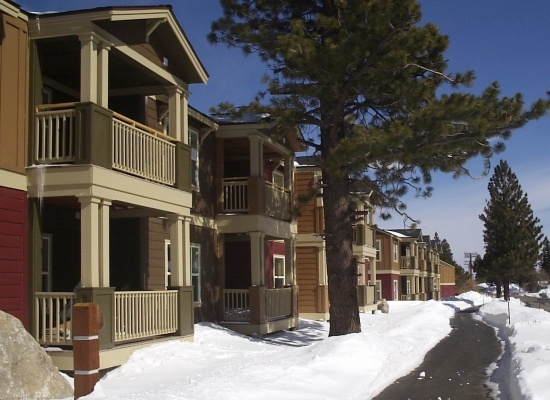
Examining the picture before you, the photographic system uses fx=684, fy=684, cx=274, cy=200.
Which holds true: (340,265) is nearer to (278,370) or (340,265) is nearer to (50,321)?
(278,370)

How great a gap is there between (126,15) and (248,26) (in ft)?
17.2

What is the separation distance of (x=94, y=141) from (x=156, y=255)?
591 cm

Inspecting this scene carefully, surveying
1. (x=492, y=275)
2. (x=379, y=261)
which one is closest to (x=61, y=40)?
(x=379, y=261)

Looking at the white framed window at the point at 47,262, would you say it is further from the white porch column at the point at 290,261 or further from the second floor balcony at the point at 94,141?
the white porch column at the point at 290,261

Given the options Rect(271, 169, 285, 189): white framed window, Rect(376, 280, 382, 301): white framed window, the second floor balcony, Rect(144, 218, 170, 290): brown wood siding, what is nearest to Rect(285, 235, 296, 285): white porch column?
Rect(271, 169, 285, 189): white framed window

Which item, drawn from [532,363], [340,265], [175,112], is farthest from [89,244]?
[532,363]

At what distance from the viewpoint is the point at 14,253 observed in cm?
1220

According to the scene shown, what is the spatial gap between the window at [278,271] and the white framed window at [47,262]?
12565 millimetres

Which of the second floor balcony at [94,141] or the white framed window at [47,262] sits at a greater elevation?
the second floor balcony at [94,141]

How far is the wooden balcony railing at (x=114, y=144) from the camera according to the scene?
12.5m

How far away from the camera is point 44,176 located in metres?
12.4

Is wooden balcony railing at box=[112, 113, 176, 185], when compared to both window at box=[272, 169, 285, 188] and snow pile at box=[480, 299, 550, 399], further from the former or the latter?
window at box=[272, 169, 285, 188]

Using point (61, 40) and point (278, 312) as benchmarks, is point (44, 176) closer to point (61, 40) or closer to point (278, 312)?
point (61, 40)

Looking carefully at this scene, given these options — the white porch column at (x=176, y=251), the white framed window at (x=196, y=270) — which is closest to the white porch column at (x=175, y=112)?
the white porch column at (x=176, y=251)
